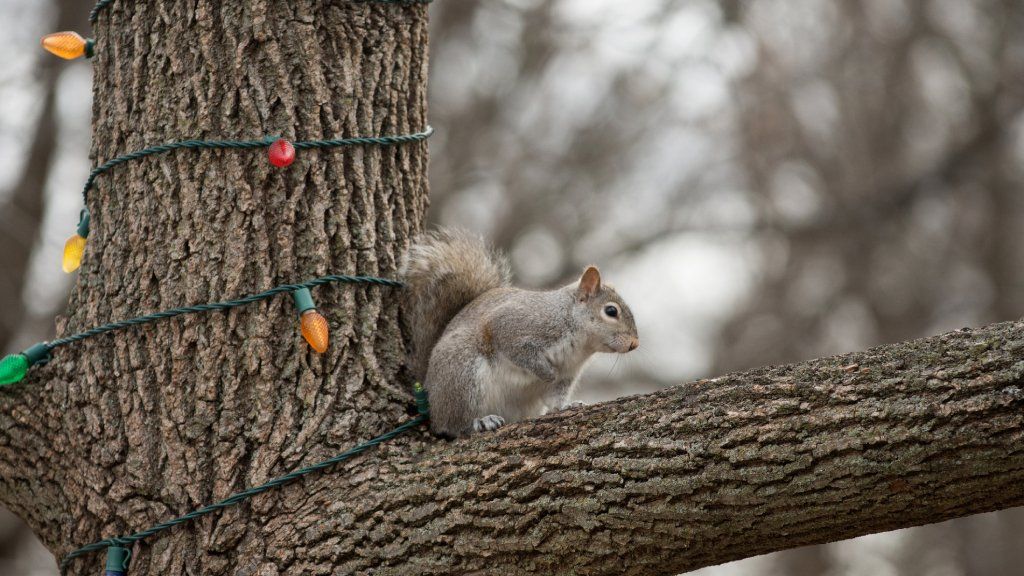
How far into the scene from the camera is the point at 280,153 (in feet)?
8.57

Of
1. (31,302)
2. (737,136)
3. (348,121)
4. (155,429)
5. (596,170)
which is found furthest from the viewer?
(737,136)

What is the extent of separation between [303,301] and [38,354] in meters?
0.65

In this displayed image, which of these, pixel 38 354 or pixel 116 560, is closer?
pixel 116 560

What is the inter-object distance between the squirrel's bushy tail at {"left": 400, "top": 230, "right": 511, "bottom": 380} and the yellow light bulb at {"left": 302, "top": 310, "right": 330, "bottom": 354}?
0.37m

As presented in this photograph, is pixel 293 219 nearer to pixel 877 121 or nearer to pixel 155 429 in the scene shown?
pixel 155 429

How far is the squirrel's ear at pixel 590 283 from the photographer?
11.7 ft

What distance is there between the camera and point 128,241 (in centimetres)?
269

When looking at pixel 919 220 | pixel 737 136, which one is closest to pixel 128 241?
pixel 737 136

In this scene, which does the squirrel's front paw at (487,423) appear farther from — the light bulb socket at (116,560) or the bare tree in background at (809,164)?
the bare tree in background at (809,164)

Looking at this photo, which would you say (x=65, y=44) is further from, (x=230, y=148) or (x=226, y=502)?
(x=226, y=502)

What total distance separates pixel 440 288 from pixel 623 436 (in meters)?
0.98

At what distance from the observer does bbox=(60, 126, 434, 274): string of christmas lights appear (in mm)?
2623

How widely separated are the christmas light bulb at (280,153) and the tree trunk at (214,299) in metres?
0.08

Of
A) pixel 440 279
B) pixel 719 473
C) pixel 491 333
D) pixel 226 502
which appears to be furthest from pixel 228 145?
pixel 719 473
